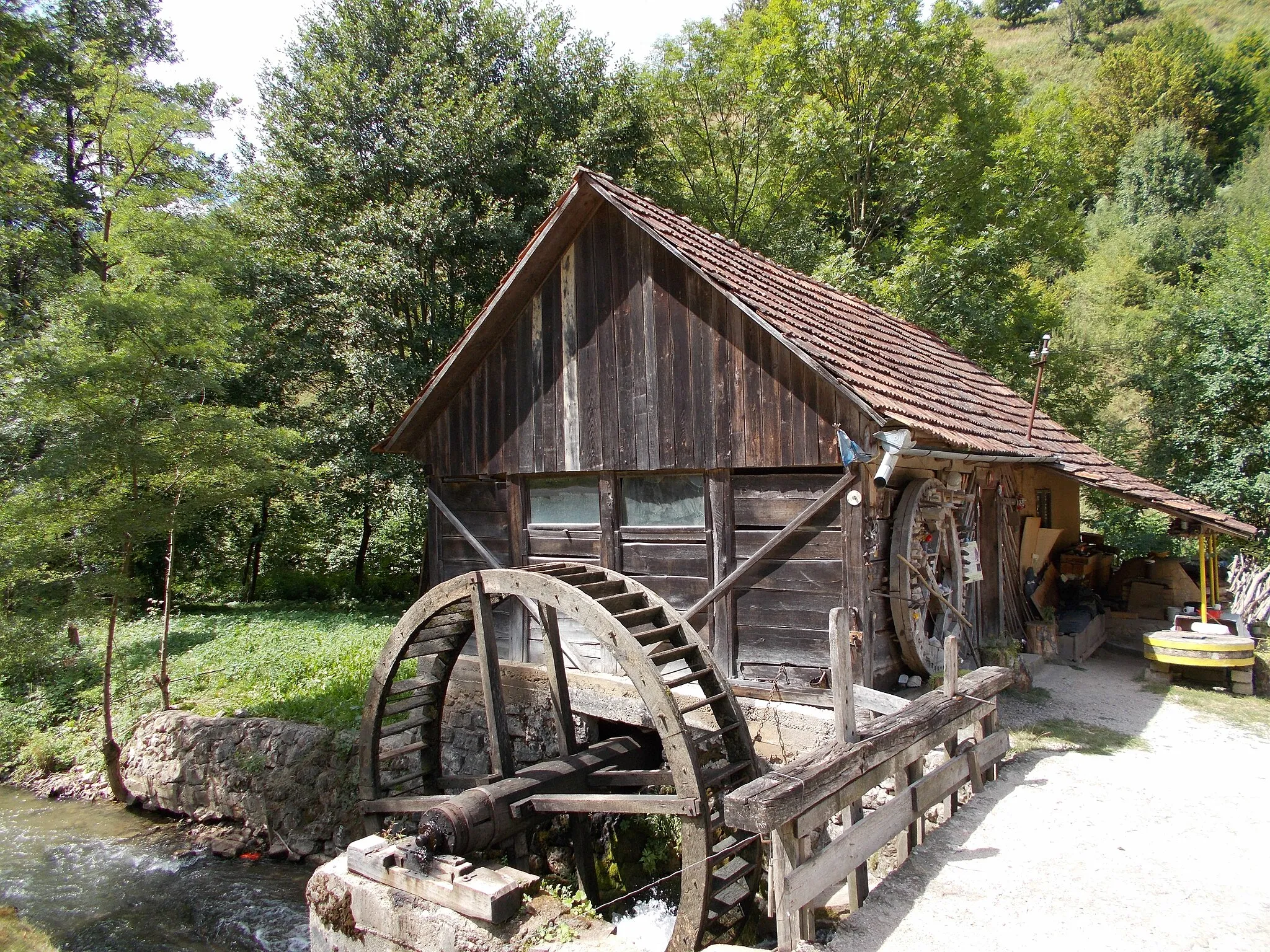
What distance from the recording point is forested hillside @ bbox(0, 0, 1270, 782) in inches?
346

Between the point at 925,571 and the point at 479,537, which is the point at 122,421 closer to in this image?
the point at 479,537

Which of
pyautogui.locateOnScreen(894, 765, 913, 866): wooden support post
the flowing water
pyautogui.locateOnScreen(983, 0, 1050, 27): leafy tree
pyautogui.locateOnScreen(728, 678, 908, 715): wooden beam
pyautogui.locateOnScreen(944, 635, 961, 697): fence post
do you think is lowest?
the flowing water

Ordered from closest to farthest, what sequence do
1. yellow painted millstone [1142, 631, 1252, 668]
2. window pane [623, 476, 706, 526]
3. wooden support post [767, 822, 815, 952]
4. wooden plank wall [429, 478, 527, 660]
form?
wooden support post [767, 822, 815, 952]
window pane [623, 476, 706, 526]
yellow painted millstone [1142, 631, 1252, 668]
wooden plank wall [429, 478, 527, 660]

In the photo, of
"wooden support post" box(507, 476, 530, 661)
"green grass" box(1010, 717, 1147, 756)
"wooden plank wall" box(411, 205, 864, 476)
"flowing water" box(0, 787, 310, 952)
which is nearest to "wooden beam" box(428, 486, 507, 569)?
"wooden support post" box(507, 476, 530, 661)

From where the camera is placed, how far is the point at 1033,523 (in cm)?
1039

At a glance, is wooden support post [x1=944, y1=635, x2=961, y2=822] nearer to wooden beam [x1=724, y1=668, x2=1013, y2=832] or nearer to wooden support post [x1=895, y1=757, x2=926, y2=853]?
wooden beam [x1=724, y1=668, x2=1013, y2=832]

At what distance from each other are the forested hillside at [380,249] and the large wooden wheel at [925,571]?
7.42 m

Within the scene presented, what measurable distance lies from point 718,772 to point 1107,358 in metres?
19.1

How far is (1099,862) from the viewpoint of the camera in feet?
14.7

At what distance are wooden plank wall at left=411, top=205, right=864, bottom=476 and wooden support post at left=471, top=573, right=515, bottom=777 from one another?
2.20 meters

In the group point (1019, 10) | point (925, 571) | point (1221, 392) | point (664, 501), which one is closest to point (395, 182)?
point (664, 501)

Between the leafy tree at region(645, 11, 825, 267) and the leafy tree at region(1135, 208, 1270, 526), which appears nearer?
the leafy tree at region(1135, 208, 1270, 526)

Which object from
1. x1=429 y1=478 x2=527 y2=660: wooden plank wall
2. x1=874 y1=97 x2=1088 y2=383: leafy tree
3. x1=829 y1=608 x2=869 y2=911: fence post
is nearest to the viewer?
x1=829 y1=608 x2=869 y2=911: fence post

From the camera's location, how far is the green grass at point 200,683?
9523 millimetres
